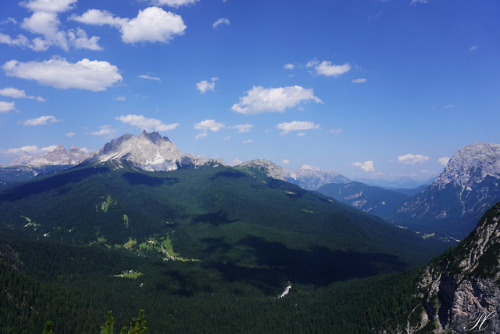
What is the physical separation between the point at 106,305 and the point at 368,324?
159417mm

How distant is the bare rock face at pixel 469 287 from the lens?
13312cm

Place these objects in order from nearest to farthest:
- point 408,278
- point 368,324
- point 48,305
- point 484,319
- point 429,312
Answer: point 484,319
point 429,312
point 48,305
point 368,324
point 408,278

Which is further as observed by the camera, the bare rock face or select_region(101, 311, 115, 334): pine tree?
the bare rock face

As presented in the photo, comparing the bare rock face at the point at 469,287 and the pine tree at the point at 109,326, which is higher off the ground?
the pine tree at the point at 109,326

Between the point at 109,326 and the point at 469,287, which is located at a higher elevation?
the point at 109,326

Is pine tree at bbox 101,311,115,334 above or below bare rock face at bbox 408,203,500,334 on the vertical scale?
above

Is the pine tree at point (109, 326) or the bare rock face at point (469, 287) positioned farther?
the bare rock face at point (469, 287)

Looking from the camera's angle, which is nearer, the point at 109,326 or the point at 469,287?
the point at 109,326

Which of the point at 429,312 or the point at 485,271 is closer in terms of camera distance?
the point at 485,271

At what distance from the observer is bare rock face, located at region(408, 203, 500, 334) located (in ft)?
437

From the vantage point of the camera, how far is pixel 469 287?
140 m

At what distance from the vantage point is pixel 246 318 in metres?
190

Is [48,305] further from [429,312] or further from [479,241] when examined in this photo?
[479,241]

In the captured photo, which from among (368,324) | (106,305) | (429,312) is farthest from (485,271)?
(106,305)
